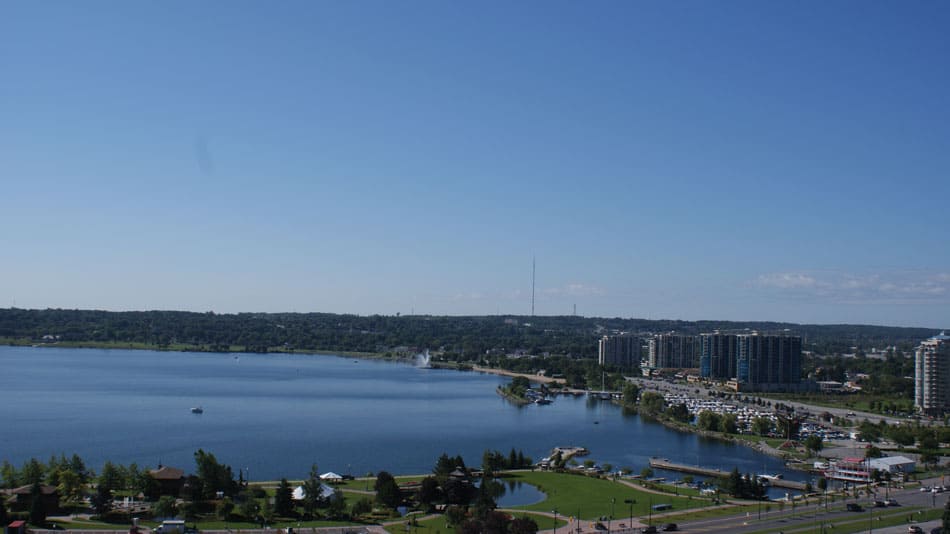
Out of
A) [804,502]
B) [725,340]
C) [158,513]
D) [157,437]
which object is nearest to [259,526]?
[158,513]

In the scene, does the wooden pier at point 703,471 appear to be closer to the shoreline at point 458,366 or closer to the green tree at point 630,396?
the shoreline at point 458,366

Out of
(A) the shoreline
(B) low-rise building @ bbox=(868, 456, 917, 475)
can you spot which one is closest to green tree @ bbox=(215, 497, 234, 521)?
(B) low-rise building @ bbox=(868, 456, 917, 475)

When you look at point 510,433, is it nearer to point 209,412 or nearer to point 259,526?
point 209,412

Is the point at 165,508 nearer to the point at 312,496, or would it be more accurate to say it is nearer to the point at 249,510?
the point at 249,510

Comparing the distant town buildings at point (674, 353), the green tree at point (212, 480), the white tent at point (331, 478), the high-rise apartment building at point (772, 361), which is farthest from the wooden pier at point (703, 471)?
the distant town buildings at point (674, 353)

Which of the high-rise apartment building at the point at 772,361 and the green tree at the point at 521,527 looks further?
the high-rise apartment building at the point at 772,361

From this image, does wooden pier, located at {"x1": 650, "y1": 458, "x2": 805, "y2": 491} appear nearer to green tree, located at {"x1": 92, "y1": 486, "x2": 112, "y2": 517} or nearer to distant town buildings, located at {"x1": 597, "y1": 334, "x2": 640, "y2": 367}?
green tree, located at {"x1": 92, "y1": 486, "x2": 112, "y2": 517}
